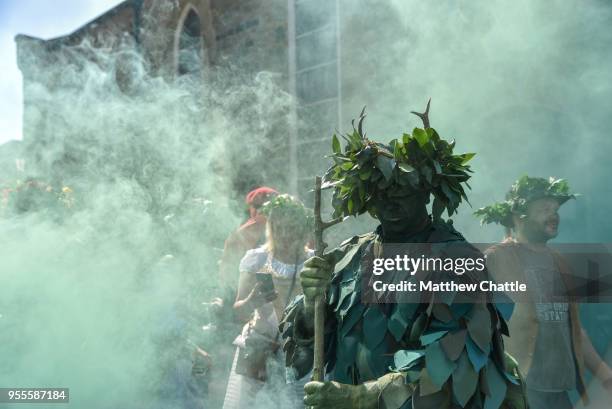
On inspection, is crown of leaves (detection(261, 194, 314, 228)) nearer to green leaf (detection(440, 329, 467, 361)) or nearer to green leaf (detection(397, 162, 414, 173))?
green leaf (detection(397, 162, 414, 173))

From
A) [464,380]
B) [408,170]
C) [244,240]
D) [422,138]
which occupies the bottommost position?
[464,380]

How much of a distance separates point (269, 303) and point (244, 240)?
0.96 metres

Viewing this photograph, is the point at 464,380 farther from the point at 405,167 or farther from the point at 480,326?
the point at 405,167

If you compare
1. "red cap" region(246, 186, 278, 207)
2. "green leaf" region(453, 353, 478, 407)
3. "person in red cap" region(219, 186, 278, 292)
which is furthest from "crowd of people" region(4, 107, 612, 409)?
"red cap" region(246, 186, 278, 207)

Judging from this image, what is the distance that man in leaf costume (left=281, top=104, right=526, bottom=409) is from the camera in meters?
2.04

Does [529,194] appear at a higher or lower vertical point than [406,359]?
higher

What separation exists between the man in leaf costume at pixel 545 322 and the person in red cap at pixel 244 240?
5.81ft

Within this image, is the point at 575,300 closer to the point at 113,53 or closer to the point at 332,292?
the point at 332,292

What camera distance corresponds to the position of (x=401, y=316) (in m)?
2.20

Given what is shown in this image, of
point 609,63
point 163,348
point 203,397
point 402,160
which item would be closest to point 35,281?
point 163,348

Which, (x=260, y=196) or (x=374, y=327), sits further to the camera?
(x=260, y=196)

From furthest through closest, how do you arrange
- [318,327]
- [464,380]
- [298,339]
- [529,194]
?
1. [529,194]
2. [298,339]
3. [318,327]
4. [464,380]

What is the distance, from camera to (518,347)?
365 cm

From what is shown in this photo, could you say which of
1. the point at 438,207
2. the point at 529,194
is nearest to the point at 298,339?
the point at 438,207
